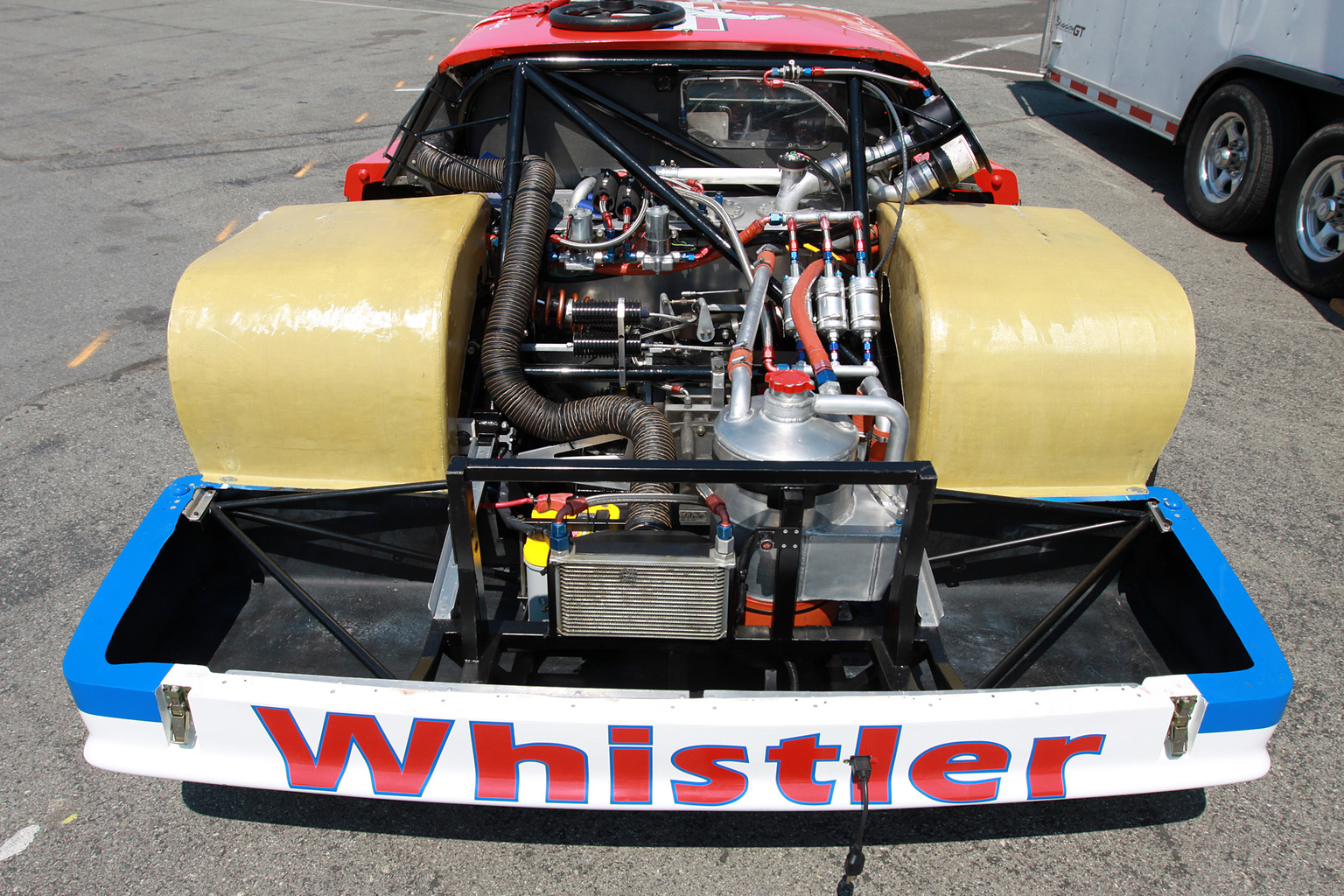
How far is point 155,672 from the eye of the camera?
185 centimetres

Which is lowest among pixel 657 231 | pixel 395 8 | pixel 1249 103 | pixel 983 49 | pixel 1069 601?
pixel 1069 601

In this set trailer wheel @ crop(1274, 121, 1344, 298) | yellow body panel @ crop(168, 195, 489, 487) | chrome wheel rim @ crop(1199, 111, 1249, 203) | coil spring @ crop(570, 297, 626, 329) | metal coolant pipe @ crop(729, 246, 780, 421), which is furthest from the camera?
chrome wheel rim @ crop(1199, 111, 1249, 203)

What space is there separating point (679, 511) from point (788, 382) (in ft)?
1.52

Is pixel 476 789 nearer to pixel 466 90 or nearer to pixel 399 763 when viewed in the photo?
pixel 399 763

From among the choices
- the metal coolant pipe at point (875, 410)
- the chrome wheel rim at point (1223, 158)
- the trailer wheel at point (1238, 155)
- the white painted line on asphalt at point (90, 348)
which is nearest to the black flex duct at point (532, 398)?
the metal coolant pipe at point (875, 410)

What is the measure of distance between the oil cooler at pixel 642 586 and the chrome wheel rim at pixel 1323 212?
5.71m

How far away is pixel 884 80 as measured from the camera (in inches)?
130

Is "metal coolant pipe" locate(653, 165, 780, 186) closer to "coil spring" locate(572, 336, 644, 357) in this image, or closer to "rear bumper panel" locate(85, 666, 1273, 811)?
"coil spring" locate(572, 336, 644, 357)

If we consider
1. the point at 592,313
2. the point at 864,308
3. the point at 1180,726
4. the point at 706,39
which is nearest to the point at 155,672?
the point at 592,313

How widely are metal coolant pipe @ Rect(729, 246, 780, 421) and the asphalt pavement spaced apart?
3.61 feet

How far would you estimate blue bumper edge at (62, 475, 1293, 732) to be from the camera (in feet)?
5.98

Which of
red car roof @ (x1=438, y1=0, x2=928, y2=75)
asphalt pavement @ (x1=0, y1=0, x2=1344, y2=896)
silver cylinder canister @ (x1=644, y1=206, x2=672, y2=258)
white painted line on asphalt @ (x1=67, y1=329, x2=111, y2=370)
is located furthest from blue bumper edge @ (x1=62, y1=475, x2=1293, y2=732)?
white painted line on asphalt @ (x1=67, y1=329, x2=111, y2=370)

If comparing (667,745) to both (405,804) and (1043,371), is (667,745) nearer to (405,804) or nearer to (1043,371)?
(405,804)

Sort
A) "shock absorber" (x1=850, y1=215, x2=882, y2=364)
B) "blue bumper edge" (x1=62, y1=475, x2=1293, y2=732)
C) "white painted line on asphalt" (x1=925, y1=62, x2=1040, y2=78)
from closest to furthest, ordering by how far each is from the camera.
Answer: "blue bumper edge" (x1=62, y1=475, x2=1293, y2=732)
"shock absorber" (x1=850, y1=215, x2=882, y2=364)
"white painted line on asphalt" (x1=925, y1=62, x2=1040, y2=78)
